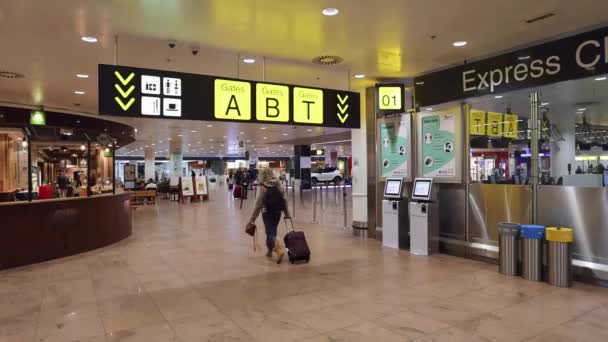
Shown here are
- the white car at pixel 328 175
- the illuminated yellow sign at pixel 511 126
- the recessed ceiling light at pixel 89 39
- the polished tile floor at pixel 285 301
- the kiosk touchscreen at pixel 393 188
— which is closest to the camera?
the polished tile floor at pixel 285 301

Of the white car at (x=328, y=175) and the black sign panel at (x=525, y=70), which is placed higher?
the black sign panel at (x=525, y=70)

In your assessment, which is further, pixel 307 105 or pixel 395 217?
pixel 395 217

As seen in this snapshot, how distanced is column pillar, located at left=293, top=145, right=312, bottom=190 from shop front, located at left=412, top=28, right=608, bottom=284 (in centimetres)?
2001

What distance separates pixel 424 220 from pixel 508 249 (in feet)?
5.50

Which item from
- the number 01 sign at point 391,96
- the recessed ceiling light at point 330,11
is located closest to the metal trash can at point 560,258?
the number 01 sign at point 391,96

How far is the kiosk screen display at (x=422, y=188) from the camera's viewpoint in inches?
289

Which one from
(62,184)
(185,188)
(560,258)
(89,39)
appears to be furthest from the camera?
(185,188)

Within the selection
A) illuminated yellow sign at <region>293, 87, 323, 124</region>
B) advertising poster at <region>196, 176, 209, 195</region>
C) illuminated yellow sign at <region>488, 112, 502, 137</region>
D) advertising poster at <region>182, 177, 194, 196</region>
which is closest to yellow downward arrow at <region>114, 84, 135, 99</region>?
illuminated yellow sign at <region>293, 87, 323, 124</region>

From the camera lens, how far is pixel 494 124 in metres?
7.28

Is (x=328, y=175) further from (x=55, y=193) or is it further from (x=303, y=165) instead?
(x=55, y=193)

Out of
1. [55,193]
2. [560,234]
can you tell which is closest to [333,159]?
[55,193]

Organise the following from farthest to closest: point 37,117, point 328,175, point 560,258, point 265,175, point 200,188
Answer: point 328,175, point 200,188, point 37,117, point 265,175, point 560,258

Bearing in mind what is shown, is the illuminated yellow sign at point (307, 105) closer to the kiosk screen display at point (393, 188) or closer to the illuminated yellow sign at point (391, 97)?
the illuminated yellow sign at point (391, 97)

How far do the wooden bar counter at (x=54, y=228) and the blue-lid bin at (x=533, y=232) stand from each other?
7504 millimetres
